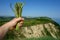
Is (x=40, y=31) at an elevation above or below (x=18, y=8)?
below

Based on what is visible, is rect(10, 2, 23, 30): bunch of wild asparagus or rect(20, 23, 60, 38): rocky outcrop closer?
rect(10, 2, 23, 30): bunch of wild asparagus

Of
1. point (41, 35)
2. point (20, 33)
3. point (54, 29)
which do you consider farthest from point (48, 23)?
point (20, 33)

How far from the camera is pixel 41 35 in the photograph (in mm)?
4102

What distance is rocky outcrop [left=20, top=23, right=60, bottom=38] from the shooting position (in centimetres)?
404

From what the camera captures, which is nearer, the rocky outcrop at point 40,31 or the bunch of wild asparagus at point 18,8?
the bunch of wild asparagus at point 18,8

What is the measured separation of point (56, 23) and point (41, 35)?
26.1 inches

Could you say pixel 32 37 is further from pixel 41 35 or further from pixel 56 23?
pixel 56 23

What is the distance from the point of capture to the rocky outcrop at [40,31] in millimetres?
4045

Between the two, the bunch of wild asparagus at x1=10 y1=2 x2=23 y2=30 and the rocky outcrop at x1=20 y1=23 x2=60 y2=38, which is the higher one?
the bunch of wild asparagus at x1=10 y1=2 x2=23 y2=30

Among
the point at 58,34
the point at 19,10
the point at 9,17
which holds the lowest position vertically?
the point at 58,34

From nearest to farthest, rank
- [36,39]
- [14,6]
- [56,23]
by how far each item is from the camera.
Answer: [14,6] < [36,39] < [56,23]

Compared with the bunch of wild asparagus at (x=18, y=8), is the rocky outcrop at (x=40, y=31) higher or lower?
lower

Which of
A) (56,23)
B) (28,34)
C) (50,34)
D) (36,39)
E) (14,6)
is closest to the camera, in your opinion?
(14,6)

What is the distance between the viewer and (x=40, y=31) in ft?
13.8
